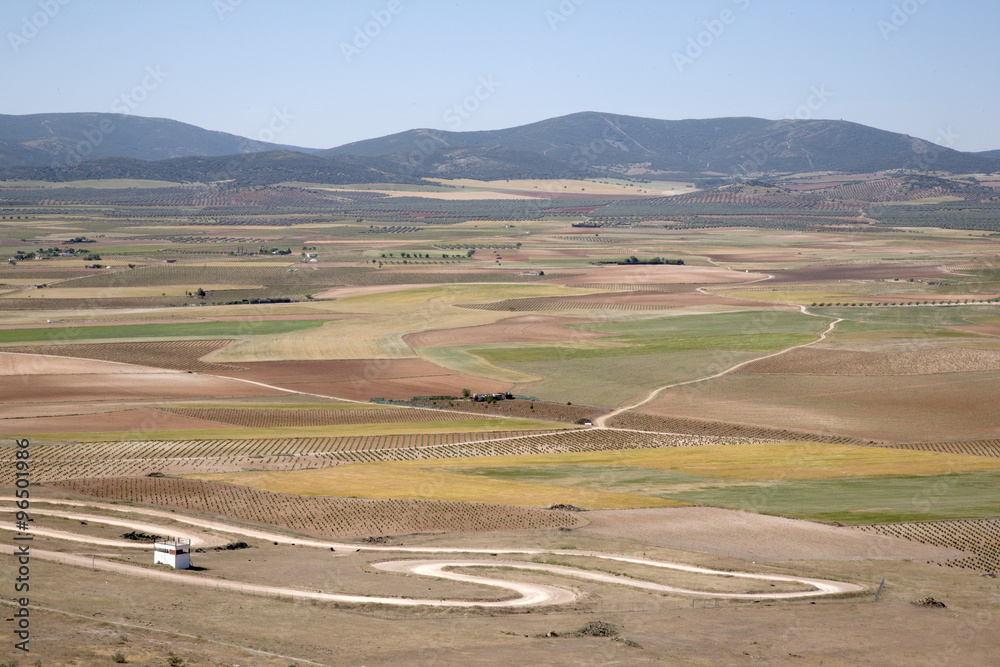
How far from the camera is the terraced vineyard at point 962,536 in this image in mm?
37031

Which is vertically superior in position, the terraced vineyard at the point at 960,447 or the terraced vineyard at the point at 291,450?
the terraced vineyard at the point at 960,447

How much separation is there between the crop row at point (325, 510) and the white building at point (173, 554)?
8313 mm

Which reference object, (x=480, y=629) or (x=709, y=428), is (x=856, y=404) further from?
(x=480, y=629)

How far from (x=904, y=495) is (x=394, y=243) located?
529ft

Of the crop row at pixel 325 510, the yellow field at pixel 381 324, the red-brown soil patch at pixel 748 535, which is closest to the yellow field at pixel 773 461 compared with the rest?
the red-brown soil patch at pixel 748 535

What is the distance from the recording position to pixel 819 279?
453 feet

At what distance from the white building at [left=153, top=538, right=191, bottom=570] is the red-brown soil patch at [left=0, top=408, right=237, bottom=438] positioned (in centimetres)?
2687

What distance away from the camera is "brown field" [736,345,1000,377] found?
7650 centimetres

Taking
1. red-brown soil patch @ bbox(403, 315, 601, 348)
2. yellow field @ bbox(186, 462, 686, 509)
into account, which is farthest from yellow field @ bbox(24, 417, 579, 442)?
red-brown soil patch @ bbox(403, 315, 601, 348)

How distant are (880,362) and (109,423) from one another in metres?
57.2

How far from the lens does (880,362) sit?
78.9 m

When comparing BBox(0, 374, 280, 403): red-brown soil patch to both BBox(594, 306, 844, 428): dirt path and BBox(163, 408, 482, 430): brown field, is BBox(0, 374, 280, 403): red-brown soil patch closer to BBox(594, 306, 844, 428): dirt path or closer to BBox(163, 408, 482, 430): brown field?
BBox(163, 408, 482, 430): brown field

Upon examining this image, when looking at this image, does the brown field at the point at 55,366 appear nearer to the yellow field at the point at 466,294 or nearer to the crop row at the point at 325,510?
the crop row at the point at 325,510

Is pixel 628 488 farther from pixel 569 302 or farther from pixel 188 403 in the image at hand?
pixel 569 302
